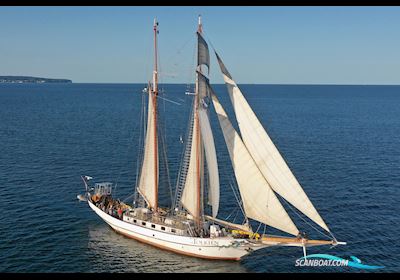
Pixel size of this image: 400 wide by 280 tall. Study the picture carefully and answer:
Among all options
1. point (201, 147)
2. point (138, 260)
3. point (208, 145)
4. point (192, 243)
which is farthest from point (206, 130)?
point (138, 260)

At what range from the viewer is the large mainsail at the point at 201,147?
36.9 metres

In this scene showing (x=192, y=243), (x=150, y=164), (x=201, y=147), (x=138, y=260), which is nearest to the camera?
(x=138, y=260)

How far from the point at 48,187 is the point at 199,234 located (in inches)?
A: 1022

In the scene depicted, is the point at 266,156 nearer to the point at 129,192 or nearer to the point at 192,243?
the point at 192,243

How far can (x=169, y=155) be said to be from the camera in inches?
2933

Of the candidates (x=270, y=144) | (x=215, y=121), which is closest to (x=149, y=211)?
(x=270, y=144)

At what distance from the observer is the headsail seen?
3494 cm

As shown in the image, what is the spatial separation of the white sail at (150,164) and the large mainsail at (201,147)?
5.15 meters

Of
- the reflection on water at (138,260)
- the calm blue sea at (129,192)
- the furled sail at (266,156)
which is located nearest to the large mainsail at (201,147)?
the furled sail at (266,156)

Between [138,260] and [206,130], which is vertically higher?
[206,130]

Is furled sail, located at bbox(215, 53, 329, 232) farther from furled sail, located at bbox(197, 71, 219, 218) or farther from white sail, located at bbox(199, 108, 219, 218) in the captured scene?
white sail, located at bbox(199, 108, 219, 218)

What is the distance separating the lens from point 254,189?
35.6m

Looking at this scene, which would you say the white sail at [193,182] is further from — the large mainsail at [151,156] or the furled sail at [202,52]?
the furled sail at [202,52]

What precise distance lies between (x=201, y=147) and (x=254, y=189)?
6.64 m
